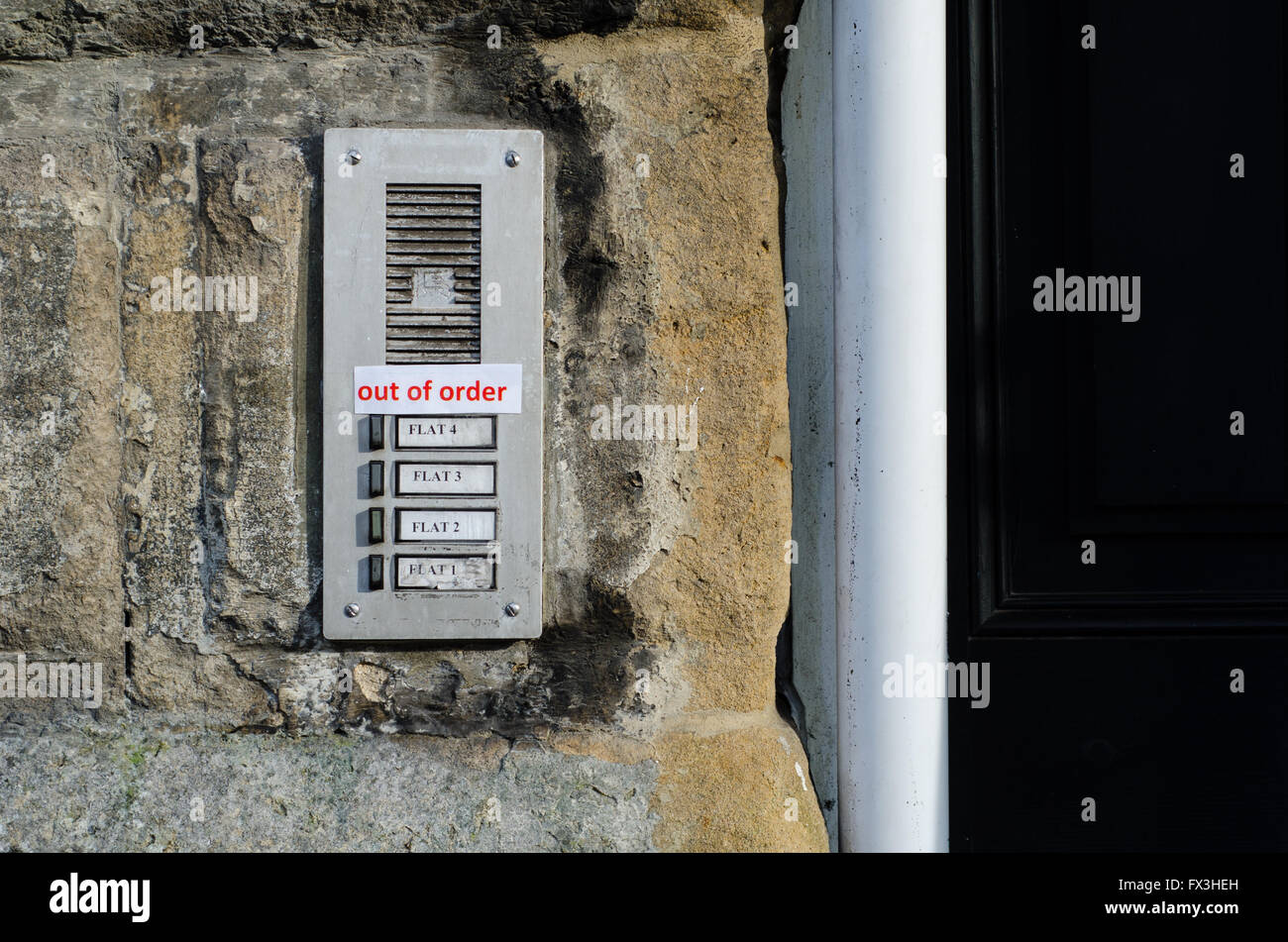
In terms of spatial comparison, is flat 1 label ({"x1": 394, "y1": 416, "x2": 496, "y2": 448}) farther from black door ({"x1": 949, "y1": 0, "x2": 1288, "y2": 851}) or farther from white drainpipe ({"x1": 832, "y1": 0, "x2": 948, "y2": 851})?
black door ({"x1": 949, "y1": 0, "x2": 1288, "y2": 851})

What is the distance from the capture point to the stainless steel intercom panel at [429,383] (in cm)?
110

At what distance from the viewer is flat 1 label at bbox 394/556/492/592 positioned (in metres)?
1.11

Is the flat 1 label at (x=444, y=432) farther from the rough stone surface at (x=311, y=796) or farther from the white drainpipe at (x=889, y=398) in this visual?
the white drainpipe at (x=889, y=398)

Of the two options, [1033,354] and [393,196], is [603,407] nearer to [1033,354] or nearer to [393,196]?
[393,196]

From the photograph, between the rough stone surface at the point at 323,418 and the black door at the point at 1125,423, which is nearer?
the rough stone surface at the point at 323,418

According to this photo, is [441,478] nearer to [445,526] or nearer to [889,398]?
[445,526]

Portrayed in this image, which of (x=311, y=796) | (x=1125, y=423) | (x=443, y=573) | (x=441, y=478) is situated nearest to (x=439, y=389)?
(x=441, y=478)

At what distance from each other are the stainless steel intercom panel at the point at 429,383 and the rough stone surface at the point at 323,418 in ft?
0.14

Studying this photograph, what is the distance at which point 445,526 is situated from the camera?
1.11m

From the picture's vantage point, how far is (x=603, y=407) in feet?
3.72

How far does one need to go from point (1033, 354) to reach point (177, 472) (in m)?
1.36

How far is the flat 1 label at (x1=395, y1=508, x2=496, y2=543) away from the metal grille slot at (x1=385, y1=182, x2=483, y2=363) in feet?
0.69

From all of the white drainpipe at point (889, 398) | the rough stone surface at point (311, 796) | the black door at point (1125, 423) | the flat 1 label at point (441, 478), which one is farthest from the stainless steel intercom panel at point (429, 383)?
the black door at point (1125, 423)

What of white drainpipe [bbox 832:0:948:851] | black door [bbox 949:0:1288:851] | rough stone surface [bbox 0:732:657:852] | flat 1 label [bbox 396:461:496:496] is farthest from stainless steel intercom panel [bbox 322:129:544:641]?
black door [bbox 949:0:1288:851]
